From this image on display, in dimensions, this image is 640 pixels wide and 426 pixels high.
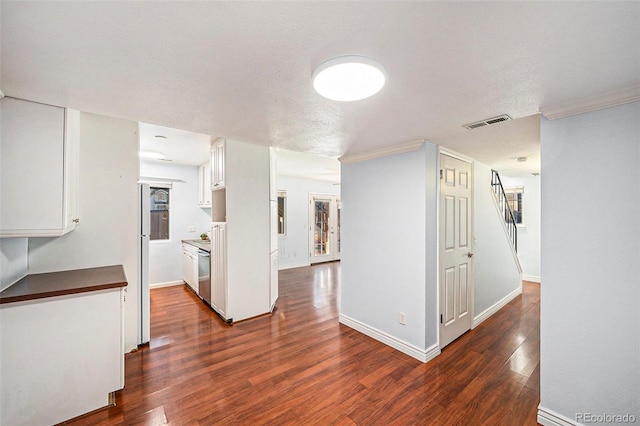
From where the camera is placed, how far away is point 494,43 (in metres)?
1.16

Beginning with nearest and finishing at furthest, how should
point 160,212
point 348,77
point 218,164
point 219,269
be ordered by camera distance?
point 348,77 < point 219,269 < point 218,164 < point 160,212

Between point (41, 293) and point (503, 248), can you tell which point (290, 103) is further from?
point (503, 248)

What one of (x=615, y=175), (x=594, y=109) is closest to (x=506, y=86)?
(x=594, y=109)

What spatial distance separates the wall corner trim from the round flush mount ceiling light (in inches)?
54.0

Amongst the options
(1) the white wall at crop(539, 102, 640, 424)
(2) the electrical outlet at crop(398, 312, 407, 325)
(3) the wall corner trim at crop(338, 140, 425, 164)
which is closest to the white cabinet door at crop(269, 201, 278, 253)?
(3) the wall corner trim at crop(338, 140, 425, 164)

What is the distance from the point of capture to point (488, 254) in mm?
3807

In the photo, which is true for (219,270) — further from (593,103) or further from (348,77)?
(593,103)

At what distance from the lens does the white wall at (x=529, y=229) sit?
5.49m

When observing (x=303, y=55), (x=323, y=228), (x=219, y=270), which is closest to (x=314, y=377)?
(x=219, y=270)

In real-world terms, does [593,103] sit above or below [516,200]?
above

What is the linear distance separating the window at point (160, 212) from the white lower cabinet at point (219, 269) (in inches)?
82.5

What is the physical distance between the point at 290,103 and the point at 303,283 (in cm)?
438

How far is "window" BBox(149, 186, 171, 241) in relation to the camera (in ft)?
16.8

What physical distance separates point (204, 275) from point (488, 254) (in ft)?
14.4
